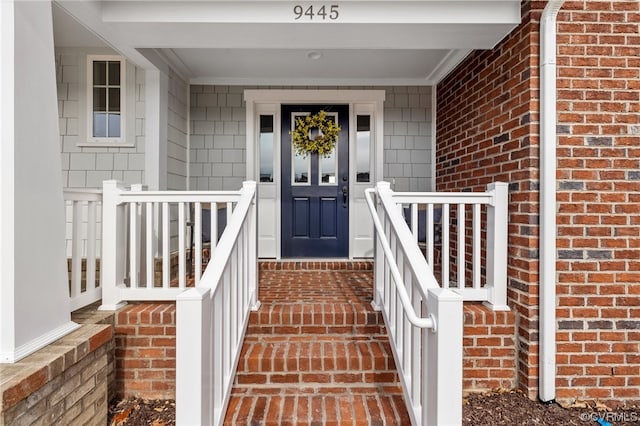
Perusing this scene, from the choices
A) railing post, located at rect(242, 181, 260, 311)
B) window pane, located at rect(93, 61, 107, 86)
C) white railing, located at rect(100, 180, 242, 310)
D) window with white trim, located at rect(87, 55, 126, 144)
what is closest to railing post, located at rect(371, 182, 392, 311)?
railing post, located at rect(242, 181, 260, 311)

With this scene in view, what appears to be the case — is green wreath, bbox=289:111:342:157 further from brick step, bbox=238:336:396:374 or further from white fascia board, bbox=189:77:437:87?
brick step, bbox=238:336:396:374

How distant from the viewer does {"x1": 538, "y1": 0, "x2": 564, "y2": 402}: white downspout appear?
2295 mm

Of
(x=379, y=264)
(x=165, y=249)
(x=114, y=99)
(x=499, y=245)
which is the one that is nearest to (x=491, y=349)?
(x=499, y=245)

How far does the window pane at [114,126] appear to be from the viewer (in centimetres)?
357

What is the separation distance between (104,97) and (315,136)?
216 cm

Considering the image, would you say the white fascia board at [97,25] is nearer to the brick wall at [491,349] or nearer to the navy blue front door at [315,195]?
the navy blue front door at [315,195]

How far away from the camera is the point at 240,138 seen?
423 centimetres

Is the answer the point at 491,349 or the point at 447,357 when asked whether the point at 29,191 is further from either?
the point at 491,349

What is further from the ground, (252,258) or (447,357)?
(252,258)

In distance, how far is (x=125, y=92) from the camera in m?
3.53

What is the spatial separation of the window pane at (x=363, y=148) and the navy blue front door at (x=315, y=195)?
13cm

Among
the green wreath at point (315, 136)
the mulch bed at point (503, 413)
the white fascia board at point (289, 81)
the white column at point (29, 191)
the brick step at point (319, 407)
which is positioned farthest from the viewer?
the green wreath at point (315, 136)

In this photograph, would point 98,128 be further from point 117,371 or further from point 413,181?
point 413,181

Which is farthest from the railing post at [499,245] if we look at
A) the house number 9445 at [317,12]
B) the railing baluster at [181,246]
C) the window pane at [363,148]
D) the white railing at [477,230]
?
the railing baluster at [181,246]
